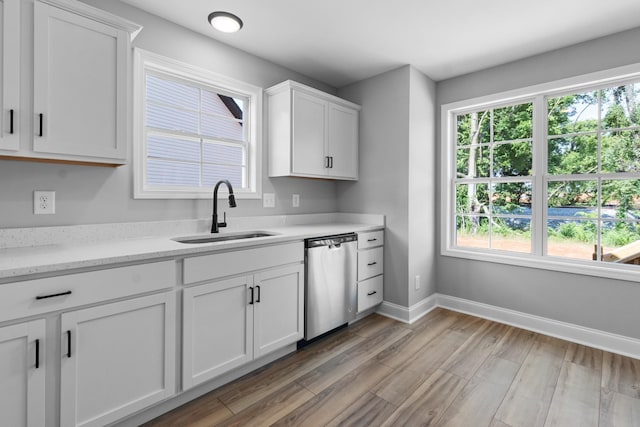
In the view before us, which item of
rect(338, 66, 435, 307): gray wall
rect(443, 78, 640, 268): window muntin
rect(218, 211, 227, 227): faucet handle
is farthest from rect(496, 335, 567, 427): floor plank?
rect(218, 211, 227, 227): faucet handle

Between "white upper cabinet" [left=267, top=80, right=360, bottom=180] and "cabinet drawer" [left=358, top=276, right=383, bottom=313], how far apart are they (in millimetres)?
1099

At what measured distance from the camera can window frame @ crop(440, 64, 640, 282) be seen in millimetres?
2523

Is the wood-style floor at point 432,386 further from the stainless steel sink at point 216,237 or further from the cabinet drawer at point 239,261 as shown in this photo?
the stainless steel sink at point 216,237

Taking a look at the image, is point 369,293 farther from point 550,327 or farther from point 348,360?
point 550,327

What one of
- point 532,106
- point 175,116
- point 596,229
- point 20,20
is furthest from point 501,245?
point 20,20

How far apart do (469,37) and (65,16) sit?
2.71 m

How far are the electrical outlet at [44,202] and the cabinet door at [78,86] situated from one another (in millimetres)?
373

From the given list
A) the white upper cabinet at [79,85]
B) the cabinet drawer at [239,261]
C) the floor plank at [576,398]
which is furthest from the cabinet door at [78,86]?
the floor plank at [576,398]

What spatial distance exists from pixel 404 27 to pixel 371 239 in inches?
71.4

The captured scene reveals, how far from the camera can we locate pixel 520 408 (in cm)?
Answer: 181

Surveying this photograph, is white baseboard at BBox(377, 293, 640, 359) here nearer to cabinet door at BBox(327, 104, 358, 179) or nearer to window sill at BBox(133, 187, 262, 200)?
cabinet door at BBox(327, 104, 358, 179)

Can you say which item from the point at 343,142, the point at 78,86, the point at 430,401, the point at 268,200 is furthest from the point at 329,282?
the point at 78,86

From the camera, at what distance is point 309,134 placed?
2963mm

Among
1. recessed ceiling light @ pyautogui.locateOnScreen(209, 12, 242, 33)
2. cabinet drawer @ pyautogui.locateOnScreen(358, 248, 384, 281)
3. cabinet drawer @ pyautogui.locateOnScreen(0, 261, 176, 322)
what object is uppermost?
recessed ceiling light @ pyautogui.locateOnScreen(209, 12, 242, 33)
